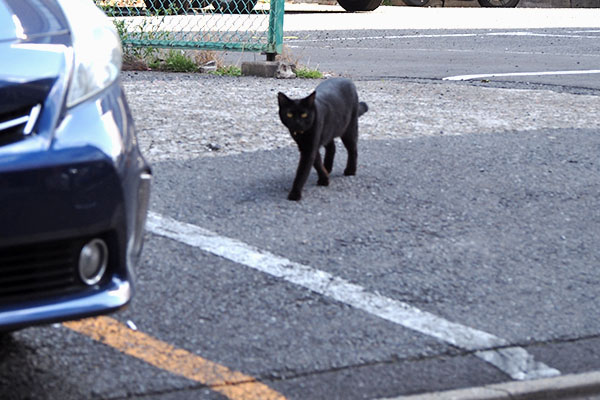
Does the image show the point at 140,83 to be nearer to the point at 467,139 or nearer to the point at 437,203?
the point at 467,139

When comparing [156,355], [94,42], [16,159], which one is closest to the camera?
[16,159]

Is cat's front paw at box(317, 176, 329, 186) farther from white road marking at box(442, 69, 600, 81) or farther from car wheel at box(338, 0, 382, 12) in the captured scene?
car wheel at box(338, 0, 382, 12)

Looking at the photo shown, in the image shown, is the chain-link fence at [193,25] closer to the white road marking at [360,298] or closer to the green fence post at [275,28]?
the green fence post at [275,28]

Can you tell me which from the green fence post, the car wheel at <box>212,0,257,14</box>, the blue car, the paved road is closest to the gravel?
the paved road

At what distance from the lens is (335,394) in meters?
2.93

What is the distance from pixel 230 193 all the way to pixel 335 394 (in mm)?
2121

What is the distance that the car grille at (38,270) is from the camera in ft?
8.07

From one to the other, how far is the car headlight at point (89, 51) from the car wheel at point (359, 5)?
16.6 metres

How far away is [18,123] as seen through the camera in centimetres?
249

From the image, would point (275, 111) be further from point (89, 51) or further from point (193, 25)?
point (89, 51)

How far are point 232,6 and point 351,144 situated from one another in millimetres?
6493

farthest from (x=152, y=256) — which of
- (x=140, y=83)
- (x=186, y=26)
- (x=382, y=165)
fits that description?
(x=186, y=26)

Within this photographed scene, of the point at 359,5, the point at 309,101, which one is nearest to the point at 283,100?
the point at 309,101

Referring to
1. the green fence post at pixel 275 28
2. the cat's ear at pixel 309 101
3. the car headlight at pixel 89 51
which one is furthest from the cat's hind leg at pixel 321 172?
the green fence post at pixel 275 28
